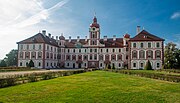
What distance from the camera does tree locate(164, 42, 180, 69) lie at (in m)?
45.8

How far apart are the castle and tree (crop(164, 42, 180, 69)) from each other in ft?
5.15

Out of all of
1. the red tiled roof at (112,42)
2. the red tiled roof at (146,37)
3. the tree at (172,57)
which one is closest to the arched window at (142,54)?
the red tiled roof at (146,37)

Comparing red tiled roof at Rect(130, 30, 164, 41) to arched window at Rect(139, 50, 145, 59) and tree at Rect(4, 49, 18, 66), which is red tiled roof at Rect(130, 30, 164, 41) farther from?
tree at Rect(4, 49, 18, 66)

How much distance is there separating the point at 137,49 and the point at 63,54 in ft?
91.0

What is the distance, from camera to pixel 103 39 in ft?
217

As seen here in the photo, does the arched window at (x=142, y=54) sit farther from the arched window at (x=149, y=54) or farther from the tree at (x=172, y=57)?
the tree at (x=172, y=57)

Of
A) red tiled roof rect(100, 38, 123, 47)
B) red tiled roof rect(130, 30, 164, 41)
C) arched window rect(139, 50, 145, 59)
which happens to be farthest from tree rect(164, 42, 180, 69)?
red tiled roof rect(100, 38, 123, 47)

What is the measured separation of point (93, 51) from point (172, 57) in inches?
1031

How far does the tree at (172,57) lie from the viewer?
45750 mm

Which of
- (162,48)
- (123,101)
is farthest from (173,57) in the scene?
(123,101)

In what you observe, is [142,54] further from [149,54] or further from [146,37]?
[146,37]

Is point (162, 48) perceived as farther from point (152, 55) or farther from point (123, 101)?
point (123, 101)

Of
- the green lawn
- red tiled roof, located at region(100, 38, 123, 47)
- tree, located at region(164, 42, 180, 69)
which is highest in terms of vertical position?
red tiled roof, located at region(100, 38, 123, 47)

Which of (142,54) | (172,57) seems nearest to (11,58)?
(142,54)
